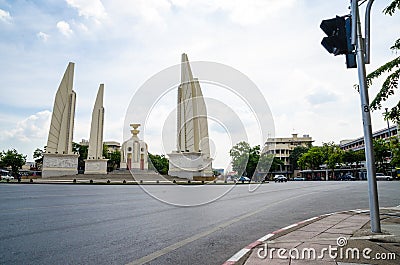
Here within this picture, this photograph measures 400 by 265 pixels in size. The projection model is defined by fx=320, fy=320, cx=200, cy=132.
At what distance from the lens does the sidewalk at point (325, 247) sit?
12.1ft

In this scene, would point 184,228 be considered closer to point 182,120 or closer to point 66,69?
point 182,120

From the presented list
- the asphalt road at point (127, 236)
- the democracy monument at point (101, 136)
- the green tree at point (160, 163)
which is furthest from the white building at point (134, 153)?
the asphalt road at point (127, 236)

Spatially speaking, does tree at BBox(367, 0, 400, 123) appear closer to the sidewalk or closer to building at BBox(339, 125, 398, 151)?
the sidewalk

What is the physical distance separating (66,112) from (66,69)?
5.93 m

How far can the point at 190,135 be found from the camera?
41.1 meters

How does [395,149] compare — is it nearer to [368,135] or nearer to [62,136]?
[368,135]

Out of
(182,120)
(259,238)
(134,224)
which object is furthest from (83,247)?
(182,120)

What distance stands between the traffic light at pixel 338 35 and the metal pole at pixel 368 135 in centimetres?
14

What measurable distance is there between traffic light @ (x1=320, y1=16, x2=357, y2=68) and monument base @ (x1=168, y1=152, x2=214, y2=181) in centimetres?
3305

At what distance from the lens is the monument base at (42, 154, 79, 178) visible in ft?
130

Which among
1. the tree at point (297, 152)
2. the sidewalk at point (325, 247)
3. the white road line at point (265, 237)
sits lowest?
the white road line at point (265, 237)

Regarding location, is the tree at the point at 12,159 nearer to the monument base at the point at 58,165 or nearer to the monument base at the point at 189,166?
the monument base at the point at 58,165

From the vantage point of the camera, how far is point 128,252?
13.8 ft

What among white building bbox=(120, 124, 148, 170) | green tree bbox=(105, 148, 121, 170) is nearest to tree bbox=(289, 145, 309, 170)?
green tree bbox=(105, 148, 121, 170)
